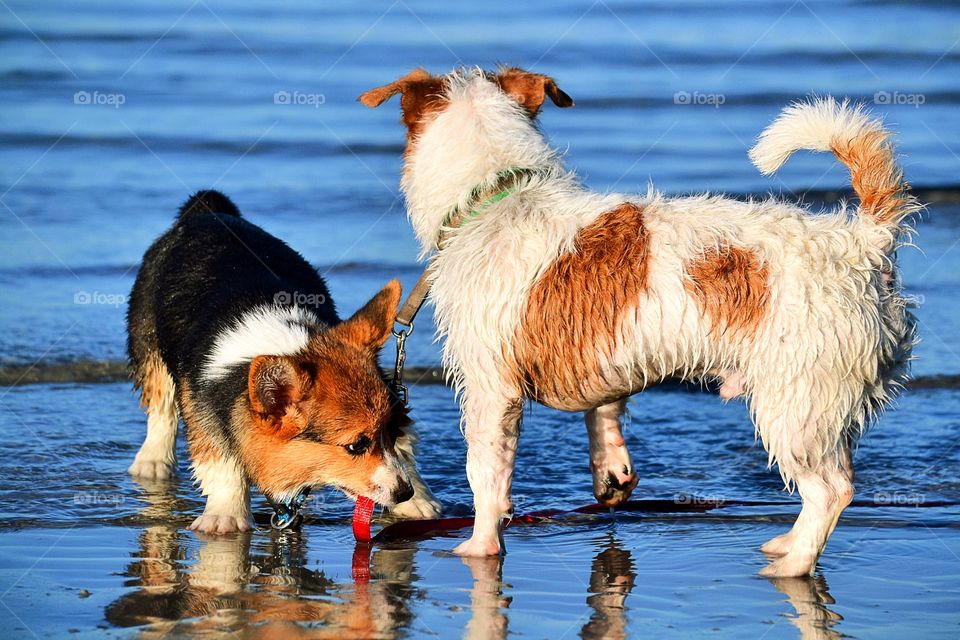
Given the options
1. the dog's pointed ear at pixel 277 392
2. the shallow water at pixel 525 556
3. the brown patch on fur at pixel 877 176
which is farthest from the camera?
the dog's pointed ear at pixel 277 392

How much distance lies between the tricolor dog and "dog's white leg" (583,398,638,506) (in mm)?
802

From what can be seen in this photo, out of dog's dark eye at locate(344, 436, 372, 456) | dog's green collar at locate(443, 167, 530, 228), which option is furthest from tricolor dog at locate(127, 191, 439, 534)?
dog's green collar at locate(443, 167, 530, 228)

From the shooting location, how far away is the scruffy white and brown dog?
4.54m

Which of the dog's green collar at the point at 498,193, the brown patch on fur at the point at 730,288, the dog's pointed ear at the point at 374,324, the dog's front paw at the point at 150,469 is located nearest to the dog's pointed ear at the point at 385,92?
the dog's green collar at the point at 498,193

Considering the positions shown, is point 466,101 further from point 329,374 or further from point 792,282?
point 792,282

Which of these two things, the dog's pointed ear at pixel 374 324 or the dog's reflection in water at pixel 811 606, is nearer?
the dog's reflection in water at pixel 811 606

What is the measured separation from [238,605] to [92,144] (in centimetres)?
1010

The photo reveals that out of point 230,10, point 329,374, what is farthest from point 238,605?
point 230,10

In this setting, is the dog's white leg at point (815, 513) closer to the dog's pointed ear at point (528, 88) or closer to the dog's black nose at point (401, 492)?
the dog's black nose at point (401, 492)

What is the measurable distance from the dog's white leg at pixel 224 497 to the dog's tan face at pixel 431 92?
65.9 inches

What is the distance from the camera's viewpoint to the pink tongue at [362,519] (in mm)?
5320

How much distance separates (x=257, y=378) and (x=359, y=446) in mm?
532

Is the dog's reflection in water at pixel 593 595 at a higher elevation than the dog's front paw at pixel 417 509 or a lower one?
lower

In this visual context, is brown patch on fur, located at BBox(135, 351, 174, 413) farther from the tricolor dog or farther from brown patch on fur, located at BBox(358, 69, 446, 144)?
brown patch on fur, located at BBox(358, 69, 446, 144)
